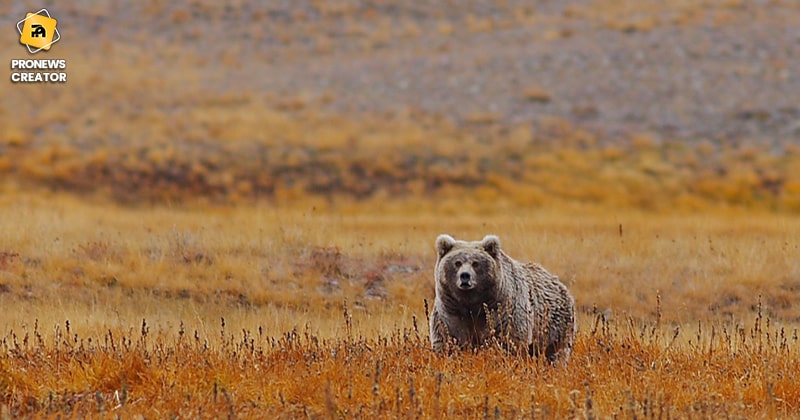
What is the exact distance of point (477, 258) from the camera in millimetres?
9820

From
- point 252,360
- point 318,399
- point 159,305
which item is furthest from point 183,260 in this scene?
point 318,399

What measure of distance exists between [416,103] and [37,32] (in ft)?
54.4

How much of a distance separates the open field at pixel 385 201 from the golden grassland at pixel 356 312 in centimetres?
6

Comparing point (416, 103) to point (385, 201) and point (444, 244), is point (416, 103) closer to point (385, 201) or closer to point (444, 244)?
point (385, 201)

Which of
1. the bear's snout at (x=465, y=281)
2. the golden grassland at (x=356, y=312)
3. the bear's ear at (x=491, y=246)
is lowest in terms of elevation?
the golden grassland at (x=356, y=312)

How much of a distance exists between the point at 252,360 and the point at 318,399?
140cm

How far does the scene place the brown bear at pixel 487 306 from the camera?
31.9 ft

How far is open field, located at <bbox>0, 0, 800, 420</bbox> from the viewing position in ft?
29.0

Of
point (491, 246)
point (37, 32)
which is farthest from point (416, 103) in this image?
point (491, 246)

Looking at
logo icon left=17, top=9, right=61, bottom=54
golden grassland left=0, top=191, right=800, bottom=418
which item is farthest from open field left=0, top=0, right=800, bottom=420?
logo icon left=17, top=9, right=61, bottom=54

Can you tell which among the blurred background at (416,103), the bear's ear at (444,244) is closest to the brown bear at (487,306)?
the bear's ear at (444,244)

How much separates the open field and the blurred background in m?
0.16

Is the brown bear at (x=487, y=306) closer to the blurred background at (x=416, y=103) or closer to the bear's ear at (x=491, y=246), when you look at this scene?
the bear's ear at (x=491, y=246)

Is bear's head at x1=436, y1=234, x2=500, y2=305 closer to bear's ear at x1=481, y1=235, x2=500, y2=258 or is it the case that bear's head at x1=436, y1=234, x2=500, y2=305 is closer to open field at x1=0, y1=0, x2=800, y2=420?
bear's ear at x1=481, y1=235, x2=500, y2=258
